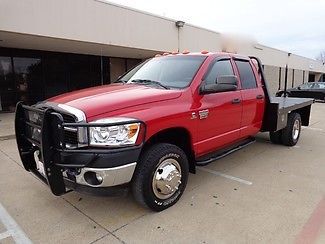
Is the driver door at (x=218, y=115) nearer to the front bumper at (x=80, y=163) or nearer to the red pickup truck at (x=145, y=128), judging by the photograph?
the red pickup truck at (x=145, y=128)

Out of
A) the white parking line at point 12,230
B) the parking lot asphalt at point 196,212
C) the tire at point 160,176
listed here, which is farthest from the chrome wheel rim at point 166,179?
the white parking line at point 12,230

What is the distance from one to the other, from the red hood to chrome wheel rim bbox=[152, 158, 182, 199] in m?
0.76

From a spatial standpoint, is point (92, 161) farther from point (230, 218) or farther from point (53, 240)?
point (230, 218)

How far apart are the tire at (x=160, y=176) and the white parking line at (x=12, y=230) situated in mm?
1190

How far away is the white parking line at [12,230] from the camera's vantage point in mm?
2867

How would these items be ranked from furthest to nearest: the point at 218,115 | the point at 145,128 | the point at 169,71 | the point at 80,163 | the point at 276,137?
the point at 276,137
the point at 169,71
the point at 218,115
the point at 145,128
the point at 80,163

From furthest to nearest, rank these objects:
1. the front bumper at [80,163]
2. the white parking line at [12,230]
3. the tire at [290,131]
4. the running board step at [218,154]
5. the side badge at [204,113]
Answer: the tire at [290,131] < the running board step at [218,154] < the side badge at [204,113] < the white parking line at [12,230] < the front bumper at [80,163]

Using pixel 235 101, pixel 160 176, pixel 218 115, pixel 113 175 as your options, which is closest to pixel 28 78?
pixel 235 101

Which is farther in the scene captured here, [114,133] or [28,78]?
[28,78]

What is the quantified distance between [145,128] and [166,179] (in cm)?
73

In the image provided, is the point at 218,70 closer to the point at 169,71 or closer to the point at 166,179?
the point at 169,71

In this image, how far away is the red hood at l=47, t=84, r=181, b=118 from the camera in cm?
297

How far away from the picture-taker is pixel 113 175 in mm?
2801

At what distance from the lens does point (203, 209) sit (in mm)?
3465
